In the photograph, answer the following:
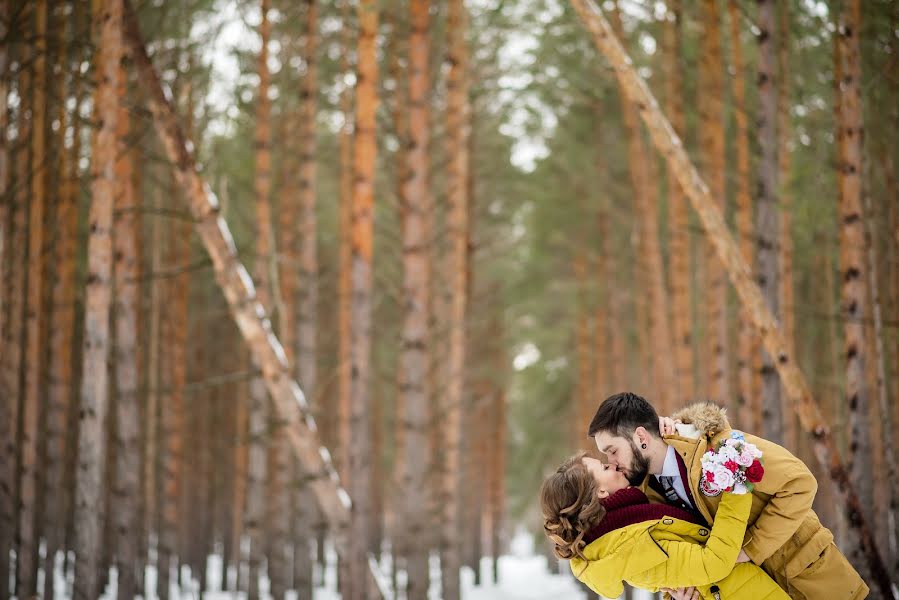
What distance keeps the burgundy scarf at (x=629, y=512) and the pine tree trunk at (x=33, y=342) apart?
729 cm

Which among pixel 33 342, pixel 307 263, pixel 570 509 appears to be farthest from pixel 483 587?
pixel 570 509

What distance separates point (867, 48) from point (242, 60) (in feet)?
23.7

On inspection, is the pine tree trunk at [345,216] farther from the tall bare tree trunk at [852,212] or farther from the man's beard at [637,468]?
the man's beard at [637,468]

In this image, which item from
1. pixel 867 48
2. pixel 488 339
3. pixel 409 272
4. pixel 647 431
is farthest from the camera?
pixel 488 339

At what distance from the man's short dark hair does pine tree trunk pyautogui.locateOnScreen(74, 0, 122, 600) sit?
187 inches

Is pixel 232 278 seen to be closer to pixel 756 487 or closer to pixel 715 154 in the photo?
pixel 756 487

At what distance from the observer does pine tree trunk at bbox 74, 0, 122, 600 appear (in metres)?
6.75

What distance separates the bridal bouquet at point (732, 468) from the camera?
2.99 meters

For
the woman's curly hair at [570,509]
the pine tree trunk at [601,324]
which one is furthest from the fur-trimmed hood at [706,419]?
the pine tree trunk at [601,324]

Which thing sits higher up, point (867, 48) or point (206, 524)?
point (867, 48)

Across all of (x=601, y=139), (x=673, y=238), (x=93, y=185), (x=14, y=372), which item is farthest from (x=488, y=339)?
(x=93, y=185)

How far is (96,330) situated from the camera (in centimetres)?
687

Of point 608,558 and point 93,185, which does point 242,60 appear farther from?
point 608,558

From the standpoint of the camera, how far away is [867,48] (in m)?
8.84
